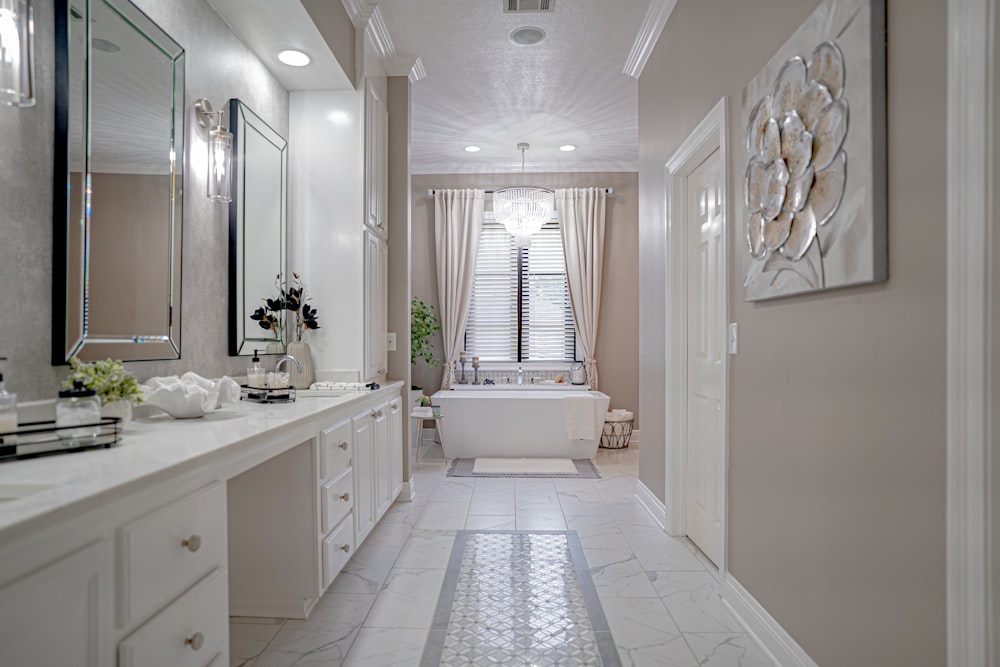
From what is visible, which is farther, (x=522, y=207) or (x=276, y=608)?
(x=522, y=207)

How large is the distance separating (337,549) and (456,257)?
4.22 metres

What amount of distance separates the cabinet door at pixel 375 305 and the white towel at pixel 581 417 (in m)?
1.99

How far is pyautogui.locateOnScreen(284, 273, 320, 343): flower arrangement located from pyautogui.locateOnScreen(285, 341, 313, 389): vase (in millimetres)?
110

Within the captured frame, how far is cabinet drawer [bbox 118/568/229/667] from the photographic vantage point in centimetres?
110

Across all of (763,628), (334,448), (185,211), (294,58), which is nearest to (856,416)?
(763,628)

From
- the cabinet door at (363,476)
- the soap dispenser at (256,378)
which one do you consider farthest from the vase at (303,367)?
the soap dispenser at (256,378)

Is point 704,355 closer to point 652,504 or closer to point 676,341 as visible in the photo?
point 676,341

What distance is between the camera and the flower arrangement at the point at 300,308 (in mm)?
3055

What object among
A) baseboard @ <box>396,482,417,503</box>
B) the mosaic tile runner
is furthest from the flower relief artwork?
baseboard @ <box>396,482,417,503</box>

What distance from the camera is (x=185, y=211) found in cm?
226

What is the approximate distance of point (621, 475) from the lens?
4.75 meters

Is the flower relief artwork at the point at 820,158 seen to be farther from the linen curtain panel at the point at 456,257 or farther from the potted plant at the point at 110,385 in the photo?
the linen curtain panel at the point at 456,257

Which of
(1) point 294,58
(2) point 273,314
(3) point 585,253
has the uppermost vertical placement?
(1) point 294,58

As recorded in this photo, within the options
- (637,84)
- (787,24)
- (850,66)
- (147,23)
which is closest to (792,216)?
(850,66)
